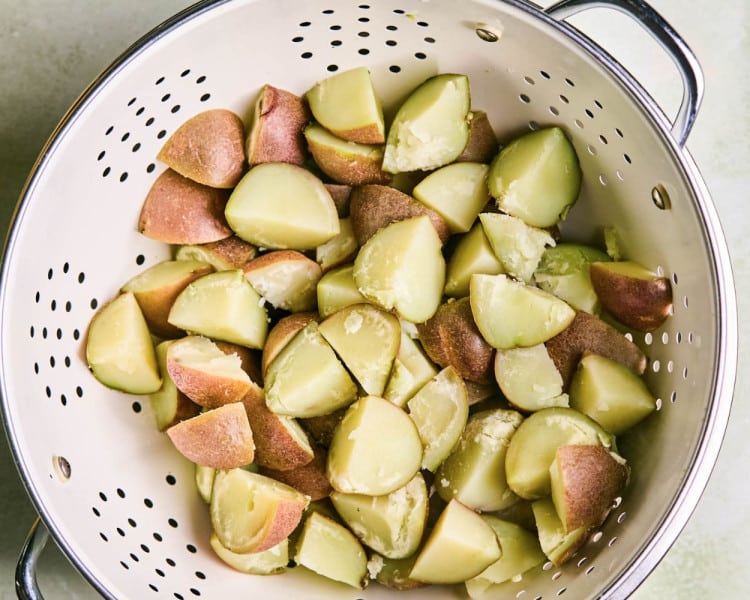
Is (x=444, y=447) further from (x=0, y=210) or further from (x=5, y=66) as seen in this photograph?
(x=5, y=66)

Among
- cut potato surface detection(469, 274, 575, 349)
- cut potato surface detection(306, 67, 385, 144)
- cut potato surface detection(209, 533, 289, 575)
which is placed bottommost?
cut potato surface detection(209, 533, 289, 575)

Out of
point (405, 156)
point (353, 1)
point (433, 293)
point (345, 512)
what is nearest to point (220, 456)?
point (345, 512)

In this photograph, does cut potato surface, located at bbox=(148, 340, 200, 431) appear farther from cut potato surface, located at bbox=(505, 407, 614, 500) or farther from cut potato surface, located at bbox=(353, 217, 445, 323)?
cut potato surface, located at bbox=(505, 407, 614, 500)

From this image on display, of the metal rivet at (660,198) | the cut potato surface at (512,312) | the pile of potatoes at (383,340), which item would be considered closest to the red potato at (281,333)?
the pile of potatoes at (383,340)

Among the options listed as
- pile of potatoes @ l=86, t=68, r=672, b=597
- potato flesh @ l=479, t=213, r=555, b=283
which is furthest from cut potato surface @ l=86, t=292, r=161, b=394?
potato flesh @ l=479, t=213, r=555, b=283

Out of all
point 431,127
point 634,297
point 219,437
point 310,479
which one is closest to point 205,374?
point 219,437

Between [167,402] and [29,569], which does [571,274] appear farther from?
[29,569]
